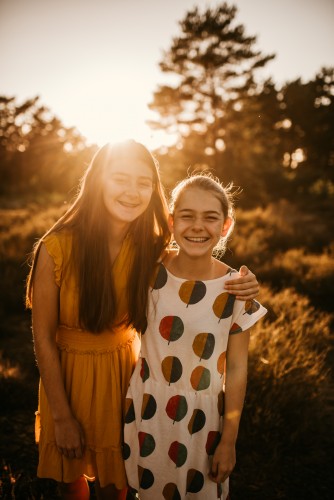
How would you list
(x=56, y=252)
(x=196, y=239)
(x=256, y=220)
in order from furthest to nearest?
(x=256, y=220) → (x=196, y=239) → (x=56, y=252)

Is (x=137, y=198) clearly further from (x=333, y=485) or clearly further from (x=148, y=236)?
(x=333, y=485)

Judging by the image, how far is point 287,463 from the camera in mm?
2816

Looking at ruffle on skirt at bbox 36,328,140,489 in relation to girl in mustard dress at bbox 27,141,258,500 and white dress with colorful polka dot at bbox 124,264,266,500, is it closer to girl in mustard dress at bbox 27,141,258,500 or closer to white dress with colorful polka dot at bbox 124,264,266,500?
girl in mustard dress at bbox 27,141,258,500

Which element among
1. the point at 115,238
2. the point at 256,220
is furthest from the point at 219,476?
the point at 256,220

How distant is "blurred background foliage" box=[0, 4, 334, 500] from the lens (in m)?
2.92

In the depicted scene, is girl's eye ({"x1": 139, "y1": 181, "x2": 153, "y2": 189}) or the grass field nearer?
girl's eye ({"x1": 139, "y1": 181, "x2": 153, "y2": 189})

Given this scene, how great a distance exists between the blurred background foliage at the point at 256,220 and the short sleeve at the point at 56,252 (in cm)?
94

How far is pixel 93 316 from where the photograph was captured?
1696 mm

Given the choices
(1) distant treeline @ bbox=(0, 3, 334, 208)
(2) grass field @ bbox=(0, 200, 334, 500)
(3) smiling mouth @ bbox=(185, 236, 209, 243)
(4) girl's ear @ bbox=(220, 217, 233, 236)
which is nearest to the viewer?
(3) smiling mouth @ bbox=(185, 236, 209, 243)

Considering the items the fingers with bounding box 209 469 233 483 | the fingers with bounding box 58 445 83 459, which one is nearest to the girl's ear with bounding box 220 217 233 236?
the fingers with bounding box 209 469 233 483

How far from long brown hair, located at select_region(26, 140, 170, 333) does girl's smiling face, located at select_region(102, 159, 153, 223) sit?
0.04 m

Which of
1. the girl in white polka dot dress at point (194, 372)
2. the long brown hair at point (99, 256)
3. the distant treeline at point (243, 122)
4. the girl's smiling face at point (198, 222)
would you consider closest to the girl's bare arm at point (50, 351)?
the long brown hair at point (99, 256)

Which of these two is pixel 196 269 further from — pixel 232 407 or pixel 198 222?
pixel 232 407

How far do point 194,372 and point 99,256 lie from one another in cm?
73
